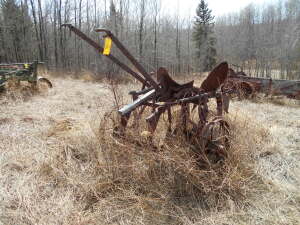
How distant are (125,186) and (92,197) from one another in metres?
0.34

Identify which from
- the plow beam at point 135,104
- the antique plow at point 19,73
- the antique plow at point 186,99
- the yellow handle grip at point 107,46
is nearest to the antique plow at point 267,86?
the antique plow at point 186,99

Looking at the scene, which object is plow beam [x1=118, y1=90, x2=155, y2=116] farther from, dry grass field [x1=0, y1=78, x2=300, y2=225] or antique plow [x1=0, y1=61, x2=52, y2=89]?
antique plow [x1=0, y1=61, x2=52, y2=89]

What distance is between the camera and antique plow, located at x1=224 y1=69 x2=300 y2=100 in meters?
5.95

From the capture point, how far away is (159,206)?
76.9 inches

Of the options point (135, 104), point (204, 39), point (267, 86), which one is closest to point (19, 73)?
point (135, 104)

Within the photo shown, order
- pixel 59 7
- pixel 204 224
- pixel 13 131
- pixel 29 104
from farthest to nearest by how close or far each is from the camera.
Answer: pixel 59 7, pixel 29 104, pixel 13 131, pixel 204 224

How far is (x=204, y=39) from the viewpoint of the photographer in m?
23.4

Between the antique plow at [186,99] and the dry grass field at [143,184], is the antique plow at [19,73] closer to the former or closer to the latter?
the dry grass field at [143,184]

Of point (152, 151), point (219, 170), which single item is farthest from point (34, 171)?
point (219, 170)

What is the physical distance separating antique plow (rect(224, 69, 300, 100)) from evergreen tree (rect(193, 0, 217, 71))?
16637 millimetres

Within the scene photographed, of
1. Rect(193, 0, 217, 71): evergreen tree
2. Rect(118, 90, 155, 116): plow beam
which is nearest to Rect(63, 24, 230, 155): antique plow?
Rect(118, 90, 155, 116): plow beam

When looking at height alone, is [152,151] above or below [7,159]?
above

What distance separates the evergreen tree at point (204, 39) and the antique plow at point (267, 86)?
1664cm

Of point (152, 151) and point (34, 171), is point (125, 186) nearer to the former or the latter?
point (152, 151)
